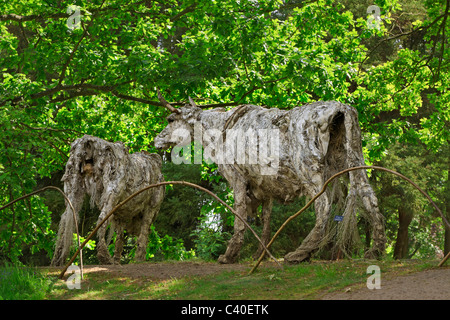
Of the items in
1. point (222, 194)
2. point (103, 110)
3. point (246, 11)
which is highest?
point (246, 11)

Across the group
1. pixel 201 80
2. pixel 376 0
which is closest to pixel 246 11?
pixel 201 80

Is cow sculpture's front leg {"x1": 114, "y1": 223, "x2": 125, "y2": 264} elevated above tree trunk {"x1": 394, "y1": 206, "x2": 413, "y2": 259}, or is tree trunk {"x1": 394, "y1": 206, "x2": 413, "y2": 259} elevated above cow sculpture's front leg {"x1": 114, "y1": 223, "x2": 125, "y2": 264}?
cow sculpture's front leg {"x1": 114, "y1": 223, "x2": 125, "y2": 264}

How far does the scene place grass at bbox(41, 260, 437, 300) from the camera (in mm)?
5070

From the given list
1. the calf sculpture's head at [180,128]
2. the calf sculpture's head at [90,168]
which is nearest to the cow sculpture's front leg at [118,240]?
the calf sculpture's head at [90,168]

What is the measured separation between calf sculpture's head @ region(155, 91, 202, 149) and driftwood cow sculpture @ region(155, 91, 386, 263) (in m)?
0.80

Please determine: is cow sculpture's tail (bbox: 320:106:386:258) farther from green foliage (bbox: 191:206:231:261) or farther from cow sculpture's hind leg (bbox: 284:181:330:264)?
green foliage (bbox: 191:206:231:261)

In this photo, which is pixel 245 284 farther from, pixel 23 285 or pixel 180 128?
pixel 180 128

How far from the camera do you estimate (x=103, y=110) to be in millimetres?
13461

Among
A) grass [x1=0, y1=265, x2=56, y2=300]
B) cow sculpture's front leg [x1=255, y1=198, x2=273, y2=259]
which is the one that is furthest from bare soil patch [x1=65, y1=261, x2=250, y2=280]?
cow sculpture's front leg [x1=255, y1=198, x2=273, y2=259]

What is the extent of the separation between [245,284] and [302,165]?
2.28 meters

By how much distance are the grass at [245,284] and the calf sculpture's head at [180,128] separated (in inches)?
141

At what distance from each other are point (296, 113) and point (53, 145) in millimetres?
6686

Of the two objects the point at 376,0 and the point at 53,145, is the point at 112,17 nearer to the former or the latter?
the point at 53,145

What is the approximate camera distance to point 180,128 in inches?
377
